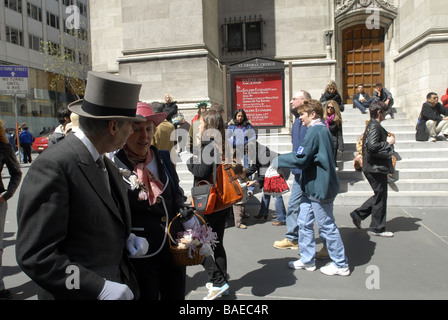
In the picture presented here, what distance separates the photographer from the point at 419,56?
10.9m

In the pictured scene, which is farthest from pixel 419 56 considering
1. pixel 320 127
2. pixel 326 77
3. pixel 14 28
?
pixel 14 28

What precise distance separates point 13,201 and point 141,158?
292 inches

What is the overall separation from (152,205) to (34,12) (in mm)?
47312

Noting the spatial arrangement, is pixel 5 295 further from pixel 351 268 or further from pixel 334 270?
pixel 351 268

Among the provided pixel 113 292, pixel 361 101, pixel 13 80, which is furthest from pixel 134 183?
pixel 13 80

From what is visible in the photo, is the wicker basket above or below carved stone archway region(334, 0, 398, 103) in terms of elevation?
below

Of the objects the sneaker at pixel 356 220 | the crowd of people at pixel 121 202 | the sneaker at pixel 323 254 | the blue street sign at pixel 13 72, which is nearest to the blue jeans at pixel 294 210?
the crowd of people at pixel 121 202

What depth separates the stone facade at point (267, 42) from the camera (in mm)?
10859

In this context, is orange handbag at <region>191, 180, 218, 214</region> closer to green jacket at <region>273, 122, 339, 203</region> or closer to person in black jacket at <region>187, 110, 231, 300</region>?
person in black jacket at <region>187, 110, 231, 300</region>

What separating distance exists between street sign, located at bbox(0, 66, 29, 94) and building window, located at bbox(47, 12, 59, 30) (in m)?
34.2

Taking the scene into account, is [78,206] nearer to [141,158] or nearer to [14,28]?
[141,158]

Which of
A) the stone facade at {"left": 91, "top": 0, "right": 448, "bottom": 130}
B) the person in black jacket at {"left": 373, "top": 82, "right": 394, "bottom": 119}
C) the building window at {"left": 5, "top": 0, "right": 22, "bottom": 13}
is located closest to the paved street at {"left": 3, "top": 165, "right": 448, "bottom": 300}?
the stone facade at {"left": 91, "top": 0, "right": 448, "bottom": 130}

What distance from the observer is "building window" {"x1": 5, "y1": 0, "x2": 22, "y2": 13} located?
37250 millimetres

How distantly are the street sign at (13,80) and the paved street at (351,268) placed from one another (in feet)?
32.8
